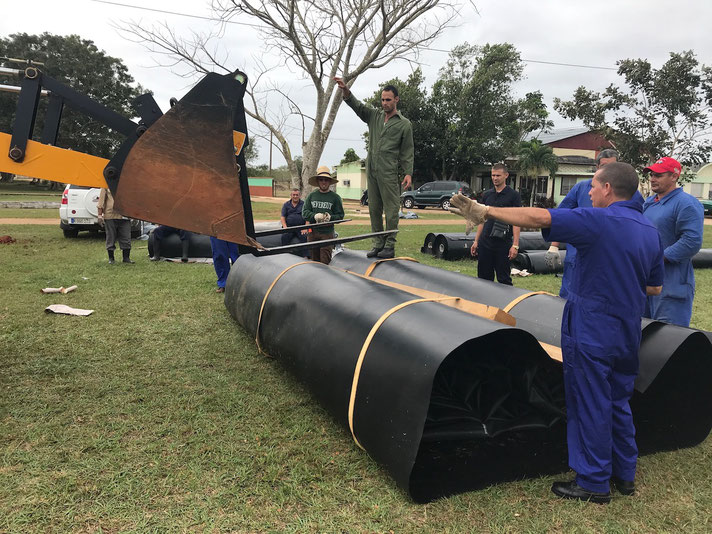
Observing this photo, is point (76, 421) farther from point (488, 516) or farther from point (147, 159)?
point (488, 516)

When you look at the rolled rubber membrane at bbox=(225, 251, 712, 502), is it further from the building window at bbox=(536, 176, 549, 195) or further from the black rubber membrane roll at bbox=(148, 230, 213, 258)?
the building window at bbox=(536, 176, 549, 195)

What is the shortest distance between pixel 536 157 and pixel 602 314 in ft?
118

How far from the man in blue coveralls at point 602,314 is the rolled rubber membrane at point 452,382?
0.35 m

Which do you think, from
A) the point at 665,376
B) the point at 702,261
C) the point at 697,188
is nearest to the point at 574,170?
the point at 697,188

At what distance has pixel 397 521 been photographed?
104 inches

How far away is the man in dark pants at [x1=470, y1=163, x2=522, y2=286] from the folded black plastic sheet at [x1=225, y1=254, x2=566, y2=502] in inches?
109

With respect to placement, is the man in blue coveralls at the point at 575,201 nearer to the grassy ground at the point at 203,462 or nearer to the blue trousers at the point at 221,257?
the grassy ground at the point at 203,462

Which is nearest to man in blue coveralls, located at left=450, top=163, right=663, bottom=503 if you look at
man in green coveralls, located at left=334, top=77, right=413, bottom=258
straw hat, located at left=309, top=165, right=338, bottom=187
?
man in green coveralls, located at left=334, top=77, right=413, bottom=258

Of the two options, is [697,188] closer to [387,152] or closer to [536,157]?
[536,157]

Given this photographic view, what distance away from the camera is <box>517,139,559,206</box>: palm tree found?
35312 mm

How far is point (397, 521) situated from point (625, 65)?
22014 millimetres

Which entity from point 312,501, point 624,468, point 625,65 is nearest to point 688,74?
point 625,65

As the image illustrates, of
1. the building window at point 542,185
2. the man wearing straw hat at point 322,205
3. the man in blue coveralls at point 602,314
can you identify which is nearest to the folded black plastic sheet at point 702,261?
the man wearing straw hat at point 322,205

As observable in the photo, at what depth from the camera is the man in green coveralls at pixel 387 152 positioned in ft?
17.7
